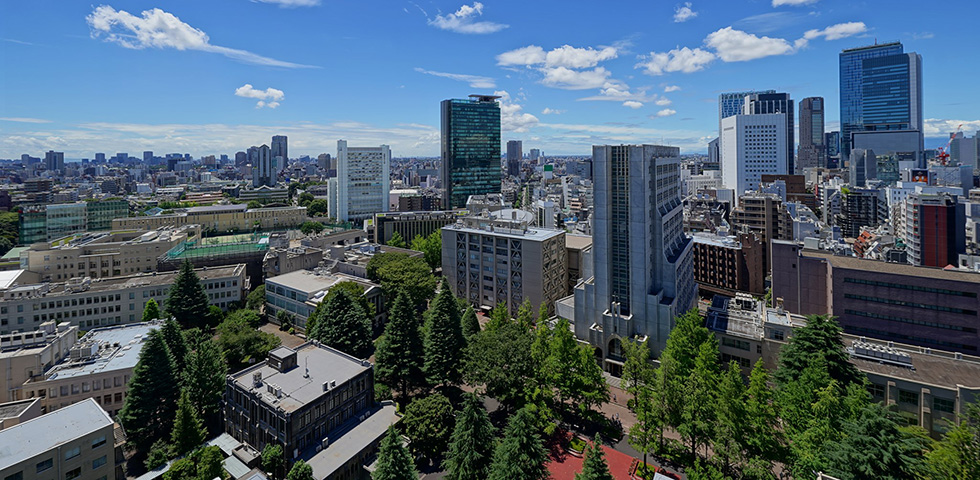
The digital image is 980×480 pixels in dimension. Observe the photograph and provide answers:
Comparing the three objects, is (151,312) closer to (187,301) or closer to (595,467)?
(187,301)

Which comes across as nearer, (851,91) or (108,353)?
(108,353)

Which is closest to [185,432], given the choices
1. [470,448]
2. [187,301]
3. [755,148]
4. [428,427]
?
[428,427]

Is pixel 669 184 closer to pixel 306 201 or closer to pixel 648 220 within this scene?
pixel 648 220

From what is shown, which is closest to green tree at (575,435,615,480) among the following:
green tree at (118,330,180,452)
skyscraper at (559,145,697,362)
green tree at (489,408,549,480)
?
green tree at (489,408,549,480)

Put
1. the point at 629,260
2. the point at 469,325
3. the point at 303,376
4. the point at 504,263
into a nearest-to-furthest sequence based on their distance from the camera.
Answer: the point at 303,376 < the point at 629,260 < the point at 469,325 < the point at 504,263

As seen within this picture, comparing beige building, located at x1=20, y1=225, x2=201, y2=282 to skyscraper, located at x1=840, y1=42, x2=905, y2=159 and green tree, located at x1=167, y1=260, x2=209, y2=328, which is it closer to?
green tree, located at x1=167, y1=260, x2=209, y2=328

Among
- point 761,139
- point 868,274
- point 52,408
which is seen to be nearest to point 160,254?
point 52,408
